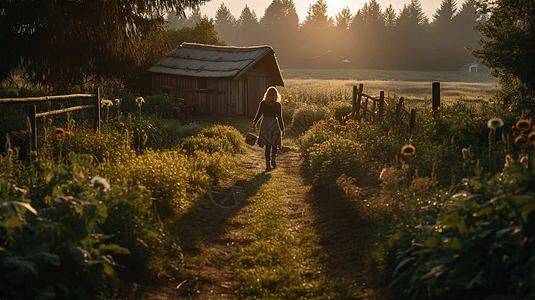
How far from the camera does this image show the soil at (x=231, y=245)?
4656 millimetres

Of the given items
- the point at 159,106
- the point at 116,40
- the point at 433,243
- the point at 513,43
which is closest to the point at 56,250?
the point at 433,243

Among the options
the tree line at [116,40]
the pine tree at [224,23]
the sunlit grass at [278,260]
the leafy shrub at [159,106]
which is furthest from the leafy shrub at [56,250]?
the pine tree at [224,23]

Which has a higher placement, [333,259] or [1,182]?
[1,182]

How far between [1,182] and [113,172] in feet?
6.13

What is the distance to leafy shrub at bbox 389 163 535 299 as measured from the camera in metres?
3.27

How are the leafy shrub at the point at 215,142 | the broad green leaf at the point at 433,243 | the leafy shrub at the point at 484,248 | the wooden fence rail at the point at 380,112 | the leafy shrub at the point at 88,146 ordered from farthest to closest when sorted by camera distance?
the leafy shrub at the point at 215,142
the wooden fence rail at the point at 380,112
the leafy shrub at the point at 88,146
the broad green leaf at the point at 433,243
the leafy shrub at the point at 484,248

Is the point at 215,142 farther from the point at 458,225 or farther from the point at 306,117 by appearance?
the point at 306,117

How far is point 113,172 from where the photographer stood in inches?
240

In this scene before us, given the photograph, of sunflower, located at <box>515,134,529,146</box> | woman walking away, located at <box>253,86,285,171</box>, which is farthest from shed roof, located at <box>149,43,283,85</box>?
sunflower, located at <box>515,134,529,146</box>

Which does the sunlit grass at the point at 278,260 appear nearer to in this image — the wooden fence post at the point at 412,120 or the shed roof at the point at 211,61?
the wooden fence post at the point at 412,120

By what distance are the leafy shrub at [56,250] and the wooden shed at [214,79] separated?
59.9 ft

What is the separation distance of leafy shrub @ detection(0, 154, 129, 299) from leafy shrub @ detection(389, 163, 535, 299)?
2.61 metres

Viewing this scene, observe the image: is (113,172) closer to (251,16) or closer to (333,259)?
(333,259)

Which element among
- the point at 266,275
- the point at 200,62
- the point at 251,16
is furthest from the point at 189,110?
the point at 251,16
